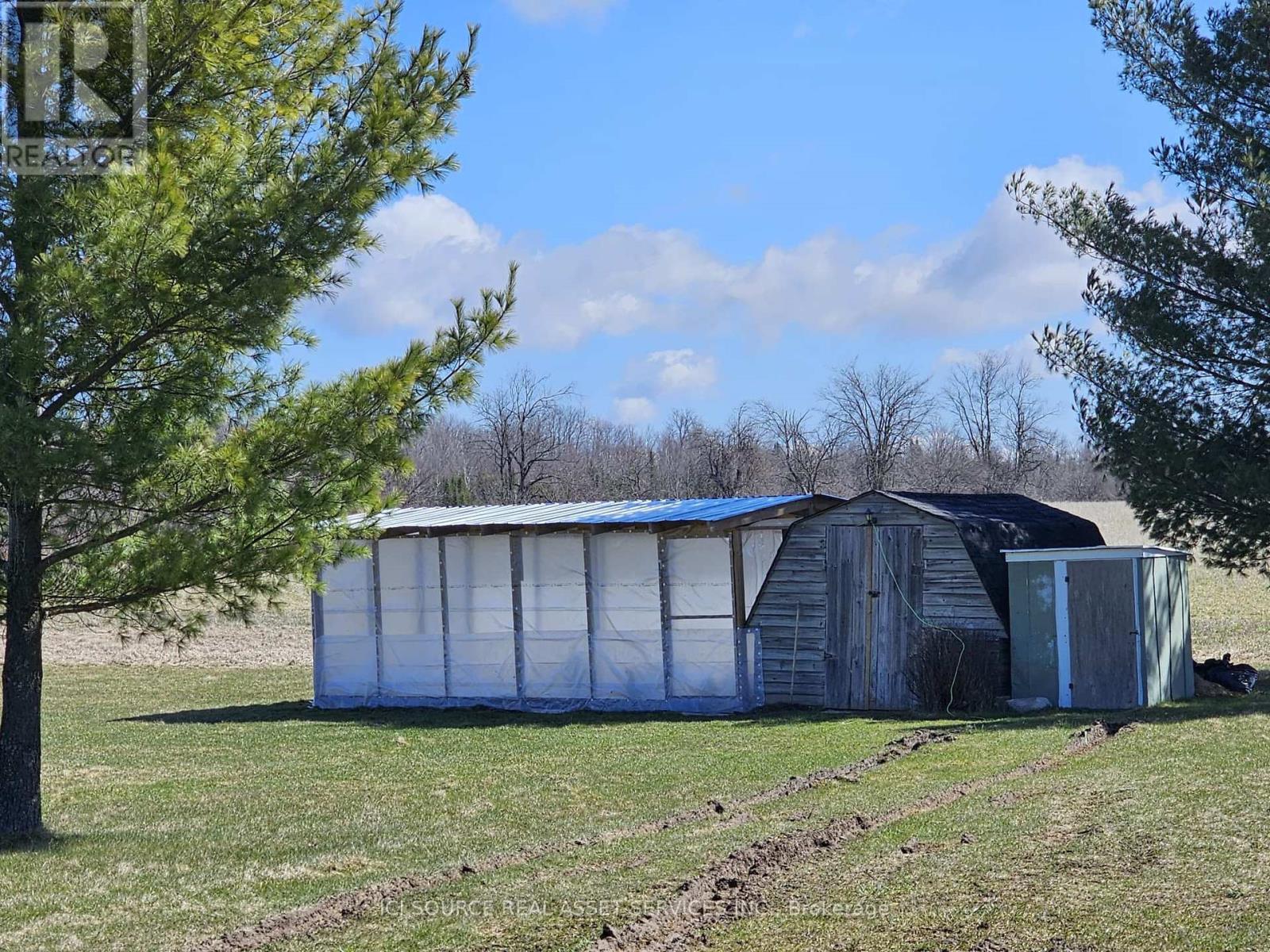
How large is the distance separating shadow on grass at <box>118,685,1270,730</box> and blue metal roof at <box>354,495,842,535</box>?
2641mm

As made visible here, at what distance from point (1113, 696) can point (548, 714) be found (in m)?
7.47

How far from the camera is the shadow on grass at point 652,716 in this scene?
50.8 ft

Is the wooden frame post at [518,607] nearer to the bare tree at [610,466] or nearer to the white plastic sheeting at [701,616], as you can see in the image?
the white plastic sheeting at [701,616]

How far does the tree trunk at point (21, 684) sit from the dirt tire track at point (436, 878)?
12.1 ft

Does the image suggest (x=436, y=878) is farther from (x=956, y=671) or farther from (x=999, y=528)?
(x=999, y=528)

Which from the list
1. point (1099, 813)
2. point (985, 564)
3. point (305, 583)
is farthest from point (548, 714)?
point (1099, 813)

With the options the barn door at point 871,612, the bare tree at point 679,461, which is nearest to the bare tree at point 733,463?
the bare tree at point 679,461

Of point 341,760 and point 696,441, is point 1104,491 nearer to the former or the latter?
point 696,441

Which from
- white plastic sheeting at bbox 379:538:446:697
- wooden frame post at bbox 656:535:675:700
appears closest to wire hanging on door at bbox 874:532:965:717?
wooden frame post at bbox 656:535:675:700

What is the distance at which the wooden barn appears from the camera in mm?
17641

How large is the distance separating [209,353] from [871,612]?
10.7 m

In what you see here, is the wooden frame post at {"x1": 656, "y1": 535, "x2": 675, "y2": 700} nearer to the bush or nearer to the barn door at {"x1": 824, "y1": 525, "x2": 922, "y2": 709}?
the barn door at {"x1": 824, "y1": 525, "x2": 922, "y2": 709}

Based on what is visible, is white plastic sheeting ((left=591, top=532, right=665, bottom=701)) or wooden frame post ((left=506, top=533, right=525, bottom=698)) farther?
wooden frame post ((left=506, top=533, right=525, bottom=698))

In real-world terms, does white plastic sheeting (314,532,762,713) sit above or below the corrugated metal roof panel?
below
